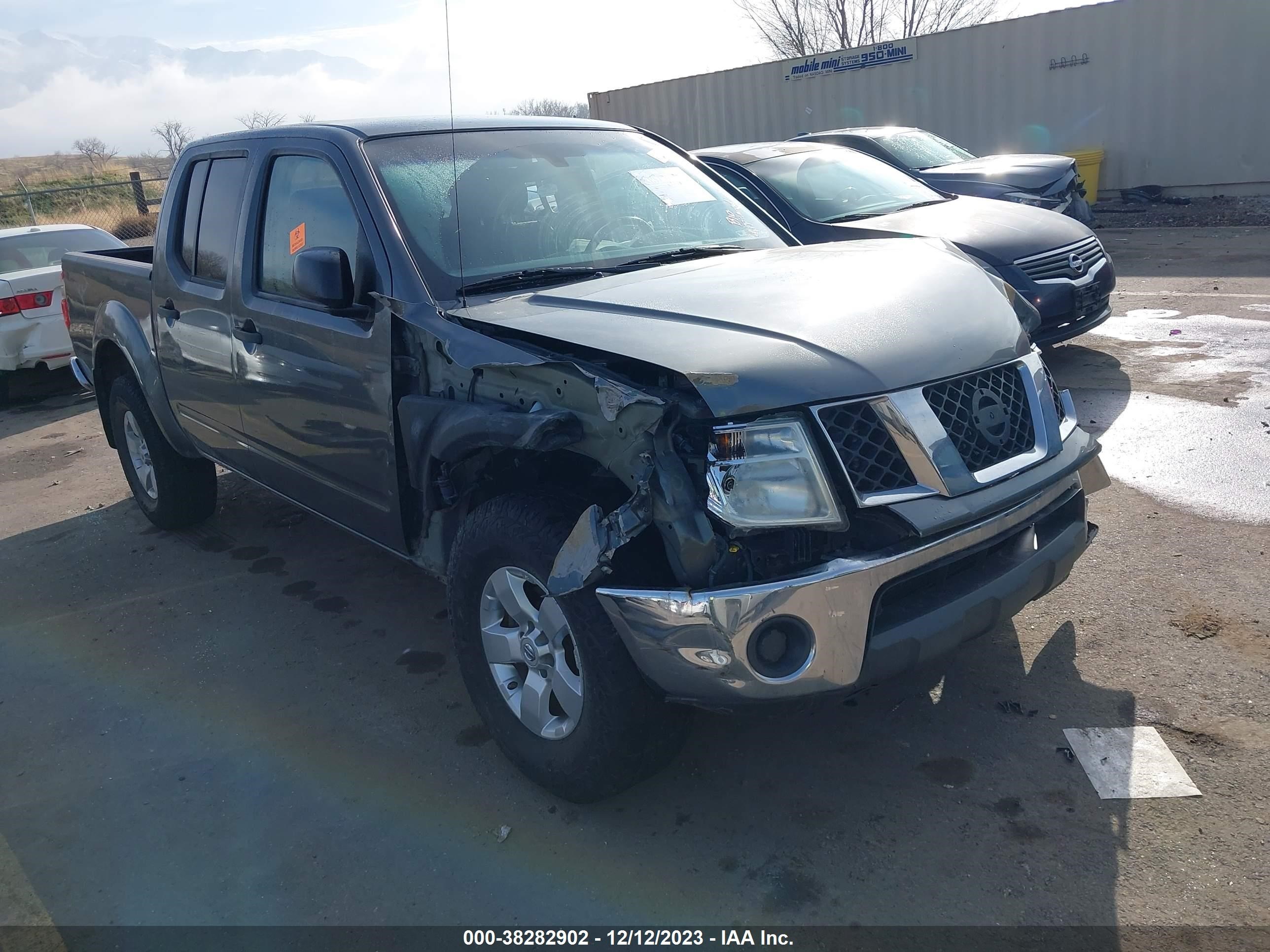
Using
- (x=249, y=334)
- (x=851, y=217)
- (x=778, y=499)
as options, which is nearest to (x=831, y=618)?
(x=778, y=499)

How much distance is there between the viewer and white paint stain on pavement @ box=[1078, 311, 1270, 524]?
4.76 m

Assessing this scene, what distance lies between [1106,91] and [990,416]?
16148 millimetres

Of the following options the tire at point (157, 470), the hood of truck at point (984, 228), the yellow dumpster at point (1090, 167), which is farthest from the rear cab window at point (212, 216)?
the yellow dumpster at point (1090, 167)

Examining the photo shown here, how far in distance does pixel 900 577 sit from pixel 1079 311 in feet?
16.1

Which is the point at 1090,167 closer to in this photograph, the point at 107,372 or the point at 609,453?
the point at 107,372

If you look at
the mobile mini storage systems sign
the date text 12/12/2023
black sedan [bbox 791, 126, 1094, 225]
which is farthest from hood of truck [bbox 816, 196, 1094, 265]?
the mobile mini storage systems sign

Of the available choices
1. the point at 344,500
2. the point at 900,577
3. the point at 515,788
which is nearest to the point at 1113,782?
the point at 900,577

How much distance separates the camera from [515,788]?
312cm

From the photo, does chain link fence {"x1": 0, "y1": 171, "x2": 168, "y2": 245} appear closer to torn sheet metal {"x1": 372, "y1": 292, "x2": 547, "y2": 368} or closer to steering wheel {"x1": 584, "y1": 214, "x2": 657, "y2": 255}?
steering wheel {"x1": 584, "y1": 214, "x2": 657, "y2": 255}

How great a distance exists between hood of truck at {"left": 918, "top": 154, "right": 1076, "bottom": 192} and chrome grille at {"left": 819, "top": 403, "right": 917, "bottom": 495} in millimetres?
8090

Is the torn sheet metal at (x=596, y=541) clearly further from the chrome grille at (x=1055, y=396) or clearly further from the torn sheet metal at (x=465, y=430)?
the chrome grille at (x=1055, y=396)

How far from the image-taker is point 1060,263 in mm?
6684

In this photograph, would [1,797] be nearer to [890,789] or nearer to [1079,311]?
[890,789]

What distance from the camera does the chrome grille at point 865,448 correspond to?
250 centimetres
